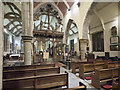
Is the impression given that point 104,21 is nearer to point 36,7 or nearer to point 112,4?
point 112,4

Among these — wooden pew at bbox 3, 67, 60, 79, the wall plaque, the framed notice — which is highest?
the wall plaque

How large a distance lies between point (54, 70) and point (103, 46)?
382 inches

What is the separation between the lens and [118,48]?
867cm

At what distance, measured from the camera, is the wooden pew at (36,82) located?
201 centimetres

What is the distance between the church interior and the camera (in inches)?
89.6

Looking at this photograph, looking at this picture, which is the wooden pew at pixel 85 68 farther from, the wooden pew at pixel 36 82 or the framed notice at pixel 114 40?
the framed notice at pixel 114 40

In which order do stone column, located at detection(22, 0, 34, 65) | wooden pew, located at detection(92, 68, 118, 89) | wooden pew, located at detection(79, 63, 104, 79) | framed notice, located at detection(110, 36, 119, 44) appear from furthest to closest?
framed notice, located at detection(110, 36, 119, 44) < stone column, located at detection(22, 0, 34, 65) < wooden pew, located at detection(79, 63, 104, 79) < wooden pew, located at detection(92, 68, 118, 89)

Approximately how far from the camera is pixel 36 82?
218 centimetres

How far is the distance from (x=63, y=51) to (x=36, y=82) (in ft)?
27.4

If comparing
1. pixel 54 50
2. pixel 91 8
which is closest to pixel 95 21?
pixel 91 8

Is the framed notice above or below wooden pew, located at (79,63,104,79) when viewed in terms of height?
above

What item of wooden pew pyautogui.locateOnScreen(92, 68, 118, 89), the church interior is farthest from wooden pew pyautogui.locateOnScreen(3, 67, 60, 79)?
wooden pew pyautogui.locateOnScreen(92, 68, 118, 89)

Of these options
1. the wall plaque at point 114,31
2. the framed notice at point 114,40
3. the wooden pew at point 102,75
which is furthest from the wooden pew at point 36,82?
the wall plaque at point 114,31

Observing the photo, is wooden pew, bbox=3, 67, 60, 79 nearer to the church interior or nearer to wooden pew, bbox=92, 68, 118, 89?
the church interior
